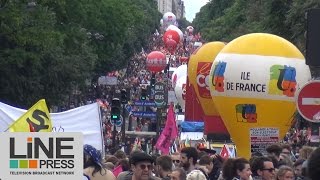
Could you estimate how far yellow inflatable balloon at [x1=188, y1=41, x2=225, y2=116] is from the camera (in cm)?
3106

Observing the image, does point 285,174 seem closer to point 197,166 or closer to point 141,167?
point 141,167

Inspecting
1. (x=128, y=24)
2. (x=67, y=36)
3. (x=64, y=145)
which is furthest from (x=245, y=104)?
(x=128, y=24)

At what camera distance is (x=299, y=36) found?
42.9 meters

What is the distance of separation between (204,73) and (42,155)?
23.5m

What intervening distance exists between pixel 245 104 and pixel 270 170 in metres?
10.0

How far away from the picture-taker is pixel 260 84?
21906mm

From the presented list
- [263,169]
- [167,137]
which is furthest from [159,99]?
[263,169]

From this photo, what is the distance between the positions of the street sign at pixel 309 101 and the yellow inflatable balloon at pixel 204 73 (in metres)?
17.9

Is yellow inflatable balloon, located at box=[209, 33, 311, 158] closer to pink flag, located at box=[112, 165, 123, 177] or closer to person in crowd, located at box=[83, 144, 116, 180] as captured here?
pink flag, located at box=[112, 165, 123, 177]

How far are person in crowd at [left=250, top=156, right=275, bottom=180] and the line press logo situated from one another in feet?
13.9

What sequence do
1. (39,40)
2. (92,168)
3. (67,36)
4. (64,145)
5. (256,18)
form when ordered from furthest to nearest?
1. (256,18)
2. (67,36)
3. (39,40)
4. (92,168)
5. (64,145)

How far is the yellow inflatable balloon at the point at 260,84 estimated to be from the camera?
21.7m

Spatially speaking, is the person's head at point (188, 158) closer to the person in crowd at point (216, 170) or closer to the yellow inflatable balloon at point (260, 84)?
the person in crowd at point (216, 170)

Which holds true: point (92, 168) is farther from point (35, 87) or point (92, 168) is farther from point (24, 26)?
point (35, 87)
